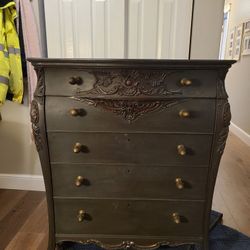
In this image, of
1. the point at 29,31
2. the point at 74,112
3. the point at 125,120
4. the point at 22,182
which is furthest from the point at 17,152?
the point at 125,120

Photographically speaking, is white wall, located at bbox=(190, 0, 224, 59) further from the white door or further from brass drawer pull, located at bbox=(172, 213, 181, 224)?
brass drawer pull, located at bbox=(172, 213, 181, 224)

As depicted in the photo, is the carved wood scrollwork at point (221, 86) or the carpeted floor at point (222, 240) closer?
the carved wood scrollwork at point (221, 86)

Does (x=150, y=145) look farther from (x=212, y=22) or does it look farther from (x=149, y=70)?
(x=212, y=22)

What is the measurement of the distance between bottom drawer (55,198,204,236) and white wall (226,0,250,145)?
276 cm

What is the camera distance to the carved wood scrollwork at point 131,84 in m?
0.96

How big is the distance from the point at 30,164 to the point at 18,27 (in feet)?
3.53

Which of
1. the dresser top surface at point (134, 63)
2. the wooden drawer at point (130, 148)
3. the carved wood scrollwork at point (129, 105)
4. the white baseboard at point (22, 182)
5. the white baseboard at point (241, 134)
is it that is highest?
the dresser top surface at point (134, 63)

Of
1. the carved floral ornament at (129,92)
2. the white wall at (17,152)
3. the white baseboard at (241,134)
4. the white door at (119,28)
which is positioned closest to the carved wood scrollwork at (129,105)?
the carved floral ornament at (129,92)

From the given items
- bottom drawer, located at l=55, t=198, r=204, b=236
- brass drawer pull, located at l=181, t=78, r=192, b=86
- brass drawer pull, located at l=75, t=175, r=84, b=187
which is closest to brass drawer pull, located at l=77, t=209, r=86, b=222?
bottom drawer, located at l=55, t=198, r=204, b=236

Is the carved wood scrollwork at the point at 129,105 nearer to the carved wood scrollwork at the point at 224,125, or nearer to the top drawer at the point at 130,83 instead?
the top drawer at the point at 130,83

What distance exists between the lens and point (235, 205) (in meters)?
1.85

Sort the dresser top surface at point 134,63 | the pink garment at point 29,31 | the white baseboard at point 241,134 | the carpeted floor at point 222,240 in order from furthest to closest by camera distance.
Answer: the white baseboard at point 241,134
the pink garment at point 29,31
the carpeted floor at point 222,240
the dresser top surface at point 134,63

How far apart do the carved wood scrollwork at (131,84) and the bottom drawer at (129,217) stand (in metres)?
0.50

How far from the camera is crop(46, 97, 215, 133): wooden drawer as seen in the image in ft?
3.19
